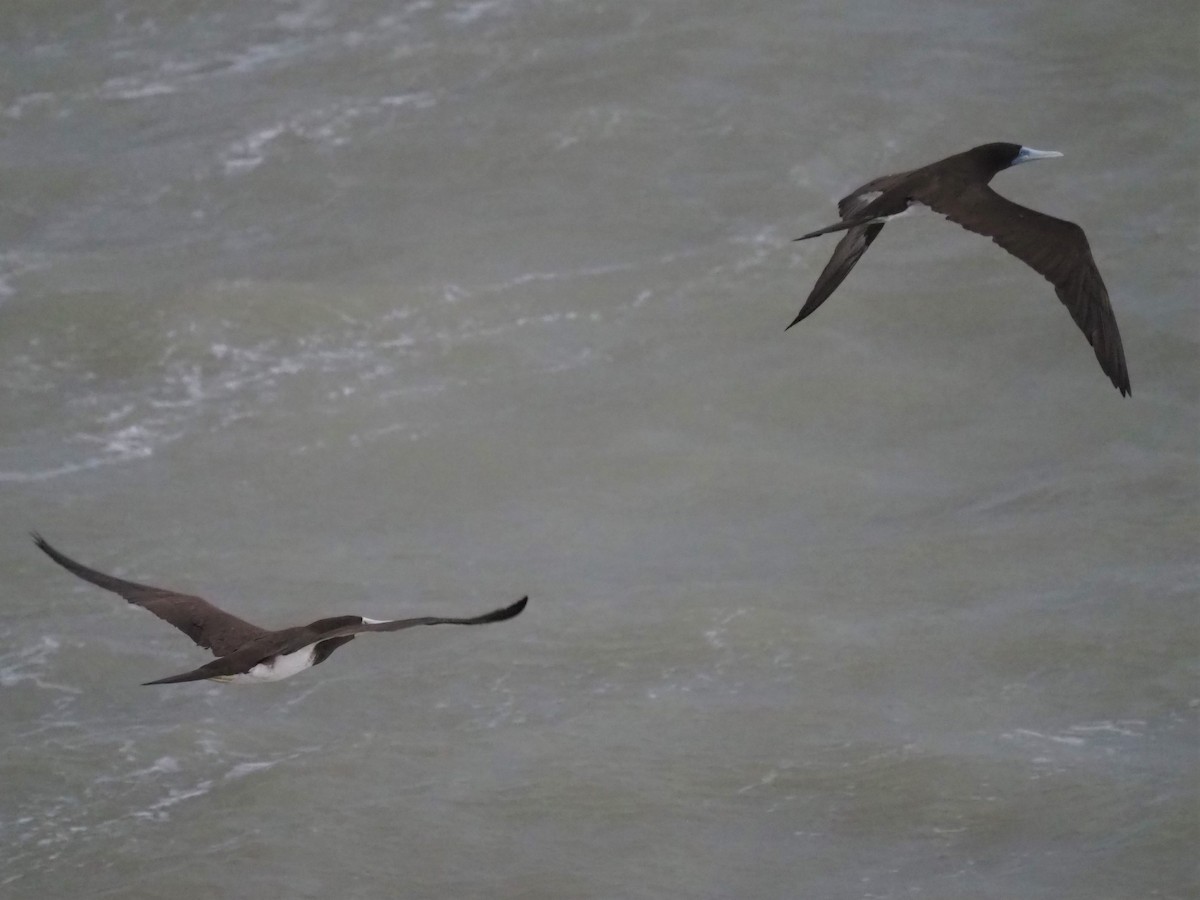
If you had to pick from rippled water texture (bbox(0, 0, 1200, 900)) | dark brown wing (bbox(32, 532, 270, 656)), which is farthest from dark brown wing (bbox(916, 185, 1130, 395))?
dark brown wing (bbox(32, 532, 270, 656))

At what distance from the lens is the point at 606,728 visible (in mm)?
10875

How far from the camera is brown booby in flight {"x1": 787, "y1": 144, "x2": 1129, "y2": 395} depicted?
819 centimetres

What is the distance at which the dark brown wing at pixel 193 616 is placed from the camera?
315 inches

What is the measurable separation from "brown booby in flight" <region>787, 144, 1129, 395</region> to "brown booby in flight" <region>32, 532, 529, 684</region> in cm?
221

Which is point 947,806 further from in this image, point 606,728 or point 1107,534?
point 1107,534

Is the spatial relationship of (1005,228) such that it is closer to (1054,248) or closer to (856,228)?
(1054,248)

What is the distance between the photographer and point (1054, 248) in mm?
8328

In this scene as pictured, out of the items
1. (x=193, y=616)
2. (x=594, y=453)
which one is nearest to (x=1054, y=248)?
(x=193, y=616)

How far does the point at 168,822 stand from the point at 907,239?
8.37 m

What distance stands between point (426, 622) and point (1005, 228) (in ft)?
10.7

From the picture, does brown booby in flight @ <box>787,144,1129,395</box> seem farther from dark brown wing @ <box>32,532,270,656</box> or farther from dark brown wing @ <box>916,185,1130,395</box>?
dark brown wing @ <box>32,532,270,656</box>

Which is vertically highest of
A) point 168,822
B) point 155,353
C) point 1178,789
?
point 155,353

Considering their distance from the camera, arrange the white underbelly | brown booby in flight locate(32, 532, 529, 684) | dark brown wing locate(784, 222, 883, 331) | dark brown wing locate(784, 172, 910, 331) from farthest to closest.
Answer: dark brown wing locate(784, 222, 883, 331) → dark brown wing locate(784, 172, 910, 331) → the white underbelly → brown booby in flight locate(32, 532, 529, 684)

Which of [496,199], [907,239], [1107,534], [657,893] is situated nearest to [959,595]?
[1107,534]
